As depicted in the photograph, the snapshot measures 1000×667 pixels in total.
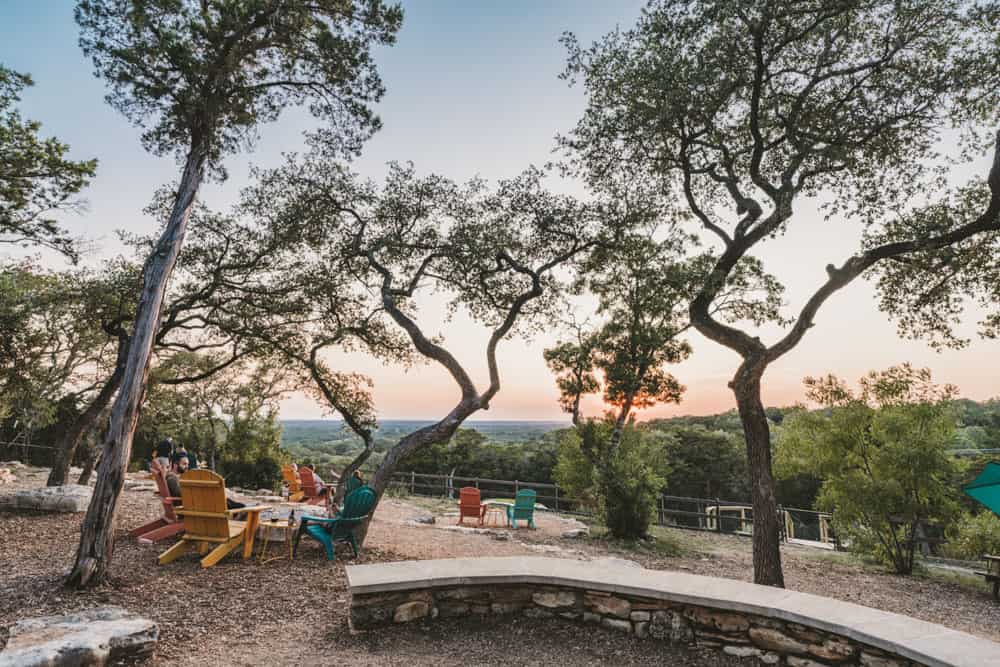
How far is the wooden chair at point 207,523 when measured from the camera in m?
6.30

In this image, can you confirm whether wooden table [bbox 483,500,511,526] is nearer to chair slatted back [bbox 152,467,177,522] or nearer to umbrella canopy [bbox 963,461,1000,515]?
chair slatted back [bbox 152,467,177,522]

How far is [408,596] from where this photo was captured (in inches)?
177

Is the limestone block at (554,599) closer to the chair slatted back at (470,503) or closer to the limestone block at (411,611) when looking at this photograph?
the limestone block at (411,611)

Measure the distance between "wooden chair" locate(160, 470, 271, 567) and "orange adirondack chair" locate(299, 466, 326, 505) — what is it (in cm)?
633

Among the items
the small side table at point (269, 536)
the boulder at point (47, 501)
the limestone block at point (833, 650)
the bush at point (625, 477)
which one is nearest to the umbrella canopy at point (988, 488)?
the bush at point (625, 477)

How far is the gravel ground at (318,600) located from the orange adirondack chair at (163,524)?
145 mm

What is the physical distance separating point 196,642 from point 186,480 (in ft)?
8.45

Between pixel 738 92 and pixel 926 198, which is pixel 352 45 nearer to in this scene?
pixel 738 92

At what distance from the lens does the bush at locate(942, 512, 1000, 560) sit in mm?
9906

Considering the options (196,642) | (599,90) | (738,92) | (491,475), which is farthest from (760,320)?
(491,475)

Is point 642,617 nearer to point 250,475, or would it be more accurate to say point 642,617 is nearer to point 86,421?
point 86,421

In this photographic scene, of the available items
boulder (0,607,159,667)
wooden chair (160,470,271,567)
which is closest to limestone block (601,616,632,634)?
boulder (0,607,159,667)

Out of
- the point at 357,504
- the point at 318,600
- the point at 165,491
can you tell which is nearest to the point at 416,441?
the point at 357,504

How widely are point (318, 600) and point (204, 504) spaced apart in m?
2.14
